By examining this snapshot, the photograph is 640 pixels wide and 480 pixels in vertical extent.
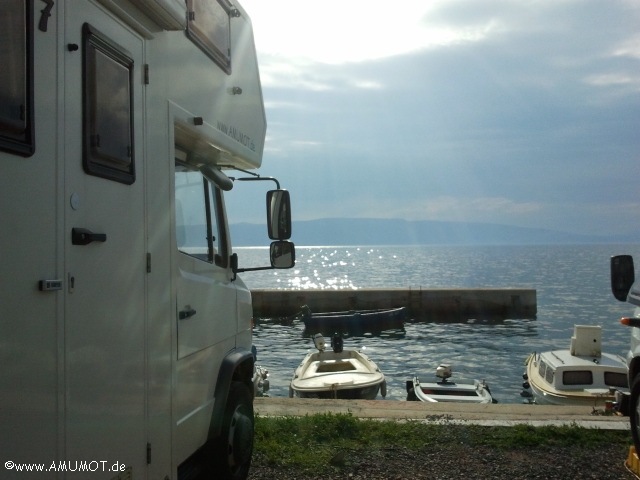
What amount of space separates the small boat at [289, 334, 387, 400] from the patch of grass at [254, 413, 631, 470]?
8519 millimetres

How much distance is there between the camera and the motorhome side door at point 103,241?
8.98 ft

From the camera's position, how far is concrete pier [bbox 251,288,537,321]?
44.0 m

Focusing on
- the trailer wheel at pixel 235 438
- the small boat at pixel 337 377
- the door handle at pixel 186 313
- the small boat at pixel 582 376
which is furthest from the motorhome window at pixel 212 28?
the small boat at pixel 582 376

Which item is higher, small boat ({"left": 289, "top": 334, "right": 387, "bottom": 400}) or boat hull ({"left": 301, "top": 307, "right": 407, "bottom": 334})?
small boat ({"left": 289, "top": 334, "right": 387, "bottom": 400})

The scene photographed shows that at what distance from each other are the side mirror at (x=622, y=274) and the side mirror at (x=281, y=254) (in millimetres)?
2837

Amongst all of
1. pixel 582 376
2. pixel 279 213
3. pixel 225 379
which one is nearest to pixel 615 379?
A: pixel 582 376

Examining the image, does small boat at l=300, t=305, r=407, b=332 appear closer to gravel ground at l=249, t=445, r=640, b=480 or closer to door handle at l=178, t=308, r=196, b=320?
gravel ground at l=249, t=445, r=640, b=480

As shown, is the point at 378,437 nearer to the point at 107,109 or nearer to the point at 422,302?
the point at 107,109

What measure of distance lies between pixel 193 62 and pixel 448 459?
4.48m

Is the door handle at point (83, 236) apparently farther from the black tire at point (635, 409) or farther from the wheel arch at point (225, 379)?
the black tire at point (635, 409)

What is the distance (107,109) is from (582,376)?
57.7 feet

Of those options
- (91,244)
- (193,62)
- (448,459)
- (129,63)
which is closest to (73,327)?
(91,244)

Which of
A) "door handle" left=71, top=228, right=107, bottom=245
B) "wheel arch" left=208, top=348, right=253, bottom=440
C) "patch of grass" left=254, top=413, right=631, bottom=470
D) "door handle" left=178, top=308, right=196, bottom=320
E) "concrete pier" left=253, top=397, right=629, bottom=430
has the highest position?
"door handle" left=71, top=228, right=107, bottom=245

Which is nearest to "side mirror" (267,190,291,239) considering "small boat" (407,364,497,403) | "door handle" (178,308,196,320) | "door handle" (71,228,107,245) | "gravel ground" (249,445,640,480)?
"door handle" (178,308,196,320)
